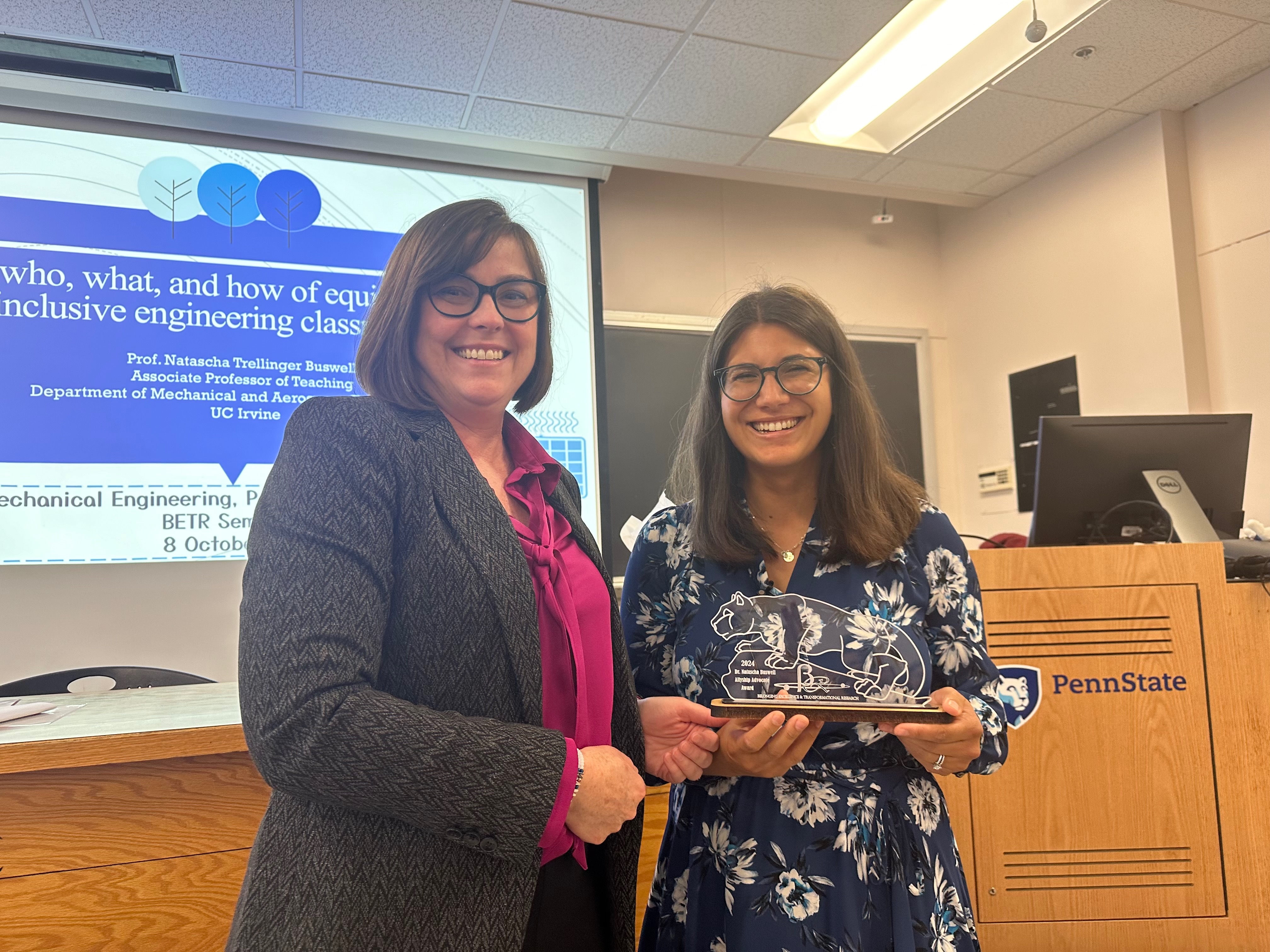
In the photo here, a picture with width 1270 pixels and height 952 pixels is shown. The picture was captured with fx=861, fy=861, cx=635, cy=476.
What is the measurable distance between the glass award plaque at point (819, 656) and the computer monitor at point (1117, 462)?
4.47ft

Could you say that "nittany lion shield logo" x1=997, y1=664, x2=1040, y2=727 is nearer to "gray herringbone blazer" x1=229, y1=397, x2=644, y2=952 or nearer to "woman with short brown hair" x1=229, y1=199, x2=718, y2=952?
"woman with short brown hair" x1=229, y1=199, x2=718, y2=952

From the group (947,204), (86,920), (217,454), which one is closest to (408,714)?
(86,920)

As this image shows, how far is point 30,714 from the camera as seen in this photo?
1568mm

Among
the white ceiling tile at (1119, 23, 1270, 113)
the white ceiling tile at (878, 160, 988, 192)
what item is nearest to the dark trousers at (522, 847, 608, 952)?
the white ceiling tile at (1119, 23, 1270, 113)

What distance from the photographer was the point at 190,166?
3404 mm

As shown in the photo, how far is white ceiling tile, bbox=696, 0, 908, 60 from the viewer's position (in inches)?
115

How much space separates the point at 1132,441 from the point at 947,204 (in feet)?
8.97

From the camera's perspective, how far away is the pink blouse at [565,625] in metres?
0.95

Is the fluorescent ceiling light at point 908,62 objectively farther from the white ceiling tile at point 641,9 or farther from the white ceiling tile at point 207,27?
the white ceiling tile at point 207,27

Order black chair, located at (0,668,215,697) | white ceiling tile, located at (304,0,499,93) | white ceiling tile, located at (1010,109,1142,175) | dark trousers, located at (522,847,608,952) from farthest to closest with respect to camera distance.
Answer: white ceiling tile, located at (1010,109,1142,175) → white ceiling tile, located at (304,0,499,93) → black chair, located at (0,668,215,697) → dark trousers, located at (522,847,608,952)

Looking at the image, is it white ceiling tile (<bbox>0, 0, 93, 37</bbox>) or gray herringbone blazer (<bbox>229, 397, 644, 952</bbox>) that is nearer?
gray herringbone blazer (<bbox>229, 397, 644, 952</bbox>)

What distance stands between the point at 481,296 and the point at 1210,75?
12.2 feet

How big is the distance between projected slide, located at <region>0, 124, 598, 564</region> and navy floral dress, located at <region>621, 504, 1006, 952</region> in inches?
96.8

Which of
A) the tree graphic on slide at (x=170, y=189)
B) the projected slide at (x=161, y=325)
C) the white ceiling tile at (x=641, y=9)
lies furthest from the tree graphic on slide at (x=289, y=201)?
the white ceiling tile at (x=641, y=9)
